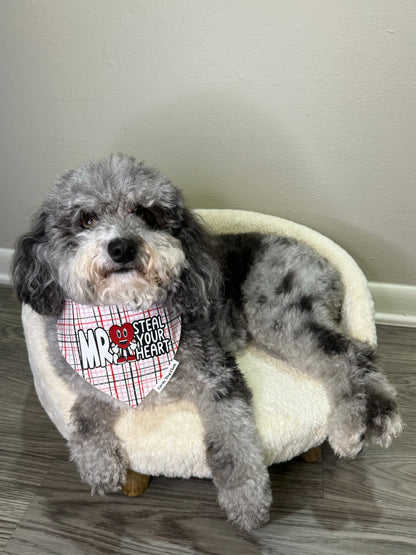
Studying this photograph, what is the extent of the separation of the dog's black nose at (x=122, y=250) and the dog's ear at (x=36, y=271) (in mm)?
228

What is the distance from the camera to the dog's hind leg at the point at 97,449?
52.1 inches

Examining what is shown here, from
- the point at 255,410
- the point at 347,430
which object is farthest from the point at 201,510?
the point at 347,430

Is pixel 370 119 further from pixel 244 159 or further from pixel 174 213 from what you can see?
pixel 174 213

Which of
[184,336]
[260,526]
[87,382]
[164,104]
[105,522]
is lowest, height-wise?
[105,522]

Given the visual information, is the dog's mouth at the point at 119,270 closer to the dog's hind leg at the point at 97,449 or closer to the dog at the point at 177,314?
the dog at the point at 177,314

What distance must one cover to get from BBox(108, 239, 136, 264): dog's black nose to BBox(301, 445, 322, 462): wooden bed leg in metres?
0.84

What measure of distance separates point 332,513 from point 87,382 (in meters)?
0.78

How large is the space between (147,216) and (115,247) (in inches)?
6.8

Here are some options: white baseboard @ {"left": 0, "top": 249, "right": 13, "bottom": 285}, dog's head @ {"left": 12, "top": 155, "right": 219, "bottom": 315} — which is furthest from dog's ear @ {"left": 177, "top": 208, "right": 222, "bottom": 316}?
white baseboard @ {"left": 0, "top": 249, "right": 13, "bottom": 285}

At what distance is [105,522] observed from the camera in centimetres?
142

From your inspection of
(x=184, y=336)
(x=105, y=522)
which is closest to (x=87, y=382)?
(x=184, y=336)

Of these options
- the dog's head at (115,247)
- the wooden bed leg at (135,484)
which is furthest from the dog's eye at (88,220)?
the wooden bed leg at (135,484)

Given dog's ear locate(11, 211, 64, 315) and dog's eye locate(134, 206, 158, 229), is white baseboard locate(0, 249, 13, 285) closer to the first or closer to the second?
dog's ear locate(11, 211, 64, 315)

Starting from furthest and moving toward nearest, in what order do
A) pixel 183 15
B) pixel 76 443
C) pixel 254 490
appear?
1. pixel 183 15
2. pixel 76 443
3. pixel 254 490
